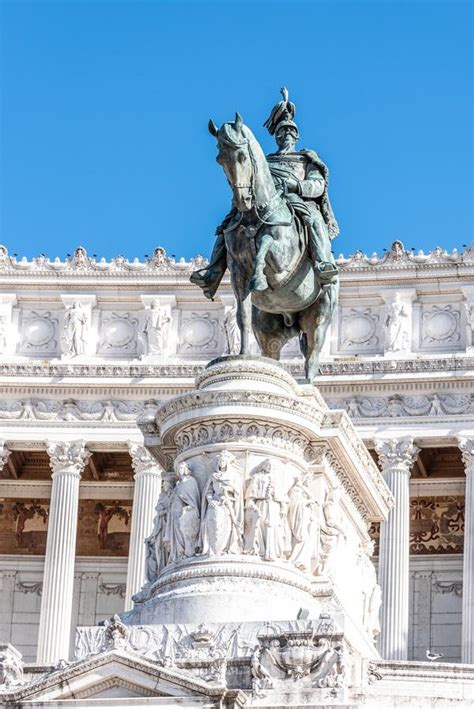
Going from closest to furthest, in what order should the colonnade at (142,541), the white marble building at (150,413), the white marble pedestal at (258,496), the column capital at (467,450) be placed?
the white marble pedestal at (258,496), the colonnade at (142,541), the column capital at (467,450), the white marble building at (150,413)

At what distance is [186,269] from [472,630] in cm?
1527

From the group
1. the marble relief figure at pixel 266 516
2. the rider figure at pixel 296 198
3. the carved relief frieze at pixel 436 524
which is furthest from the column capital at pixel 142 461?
the marble relief figure at pixel 266 516

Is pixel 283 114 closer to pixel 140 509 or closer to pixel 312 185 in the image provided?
pixel 312 185

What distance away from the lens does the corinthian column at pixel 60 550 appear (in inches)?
2574

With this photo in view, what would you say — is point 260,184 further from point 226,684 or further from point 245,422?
point 226,684

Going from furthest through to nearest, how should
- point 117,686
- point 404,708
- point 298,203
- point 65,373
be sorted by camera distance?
point 65,373
point 298,203
point 404,708
point 117,686

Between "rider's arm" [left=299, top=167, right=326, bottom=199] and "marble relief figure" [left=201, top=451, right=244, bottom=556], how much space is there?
5.05 m

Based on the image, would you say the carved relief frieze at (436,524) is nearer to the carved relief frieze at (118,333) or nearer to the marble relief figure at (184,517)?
the carved relief frieze at (118,333)

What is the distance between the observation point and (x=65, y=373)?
226 ft

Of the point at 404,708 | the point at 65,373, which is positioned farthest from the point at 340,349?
the point at 404,708

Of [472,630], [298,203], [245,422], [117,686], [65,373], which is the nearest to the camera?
[117,686]

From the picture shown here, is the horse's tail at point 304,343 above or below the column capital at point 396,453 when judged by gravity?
below

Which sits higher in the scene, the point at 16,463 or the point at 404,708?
the point at 16,463

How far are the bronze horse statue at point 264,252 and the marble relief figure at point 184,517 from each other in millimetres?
2416
